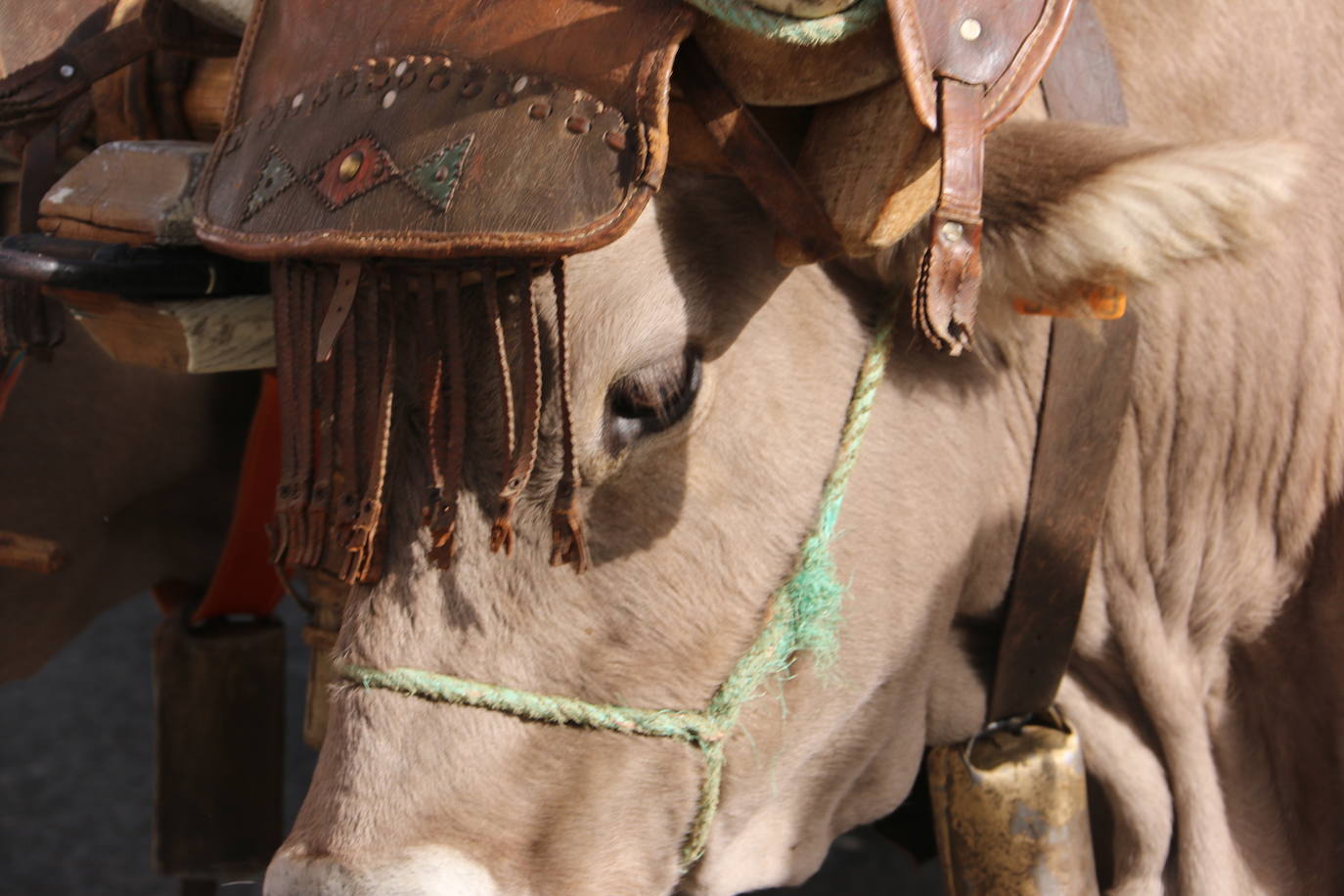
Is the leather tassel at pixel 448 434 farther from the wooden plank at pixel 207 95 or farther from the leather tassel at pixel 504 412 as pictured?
the wooden plank at pixel 207 95

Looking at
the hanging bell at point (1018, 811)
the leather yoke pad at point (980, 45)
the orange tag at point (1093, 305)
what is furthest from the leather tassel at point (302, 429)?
the hanging bell at point (1018, 811)

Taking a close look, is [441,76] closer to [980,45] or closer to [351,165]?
[351,165]

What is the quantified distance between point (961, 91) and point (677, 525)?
1.55ft

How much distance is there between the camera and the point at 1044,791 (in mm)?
1489

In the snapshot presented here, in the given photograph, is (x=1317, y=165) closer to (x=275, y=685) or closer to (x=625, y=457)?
(x=625, y=457)

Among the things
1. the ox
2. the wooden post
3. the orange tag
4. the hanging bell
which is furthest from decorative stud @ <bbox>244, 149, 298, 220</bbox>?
the wooden post

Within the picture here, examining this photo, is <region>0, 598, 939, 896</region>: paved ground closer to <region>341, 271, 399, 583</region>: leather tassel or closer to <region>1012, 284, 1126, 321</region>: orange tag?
<region>1012, 284, 1126, 321</region>: orange tag

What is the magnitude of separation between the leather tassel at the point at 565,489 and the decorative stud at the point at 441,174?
0.11 m

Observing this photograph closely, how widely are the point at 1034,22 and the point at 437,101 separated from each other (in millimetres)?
503

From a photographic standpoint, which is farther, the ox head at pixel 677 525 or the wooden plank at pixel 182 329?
the wooden plank at pixel 182 329

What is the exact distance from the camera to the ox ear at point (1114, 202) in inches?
44.2

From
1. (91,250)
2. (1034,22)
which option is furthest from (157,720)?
(1034,22)

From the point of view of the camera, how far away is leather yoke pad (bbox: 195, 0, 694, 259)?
3.32 feet

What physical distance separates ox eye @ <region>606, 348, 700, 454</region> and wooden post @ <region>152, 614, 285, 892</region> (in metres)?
1.40
